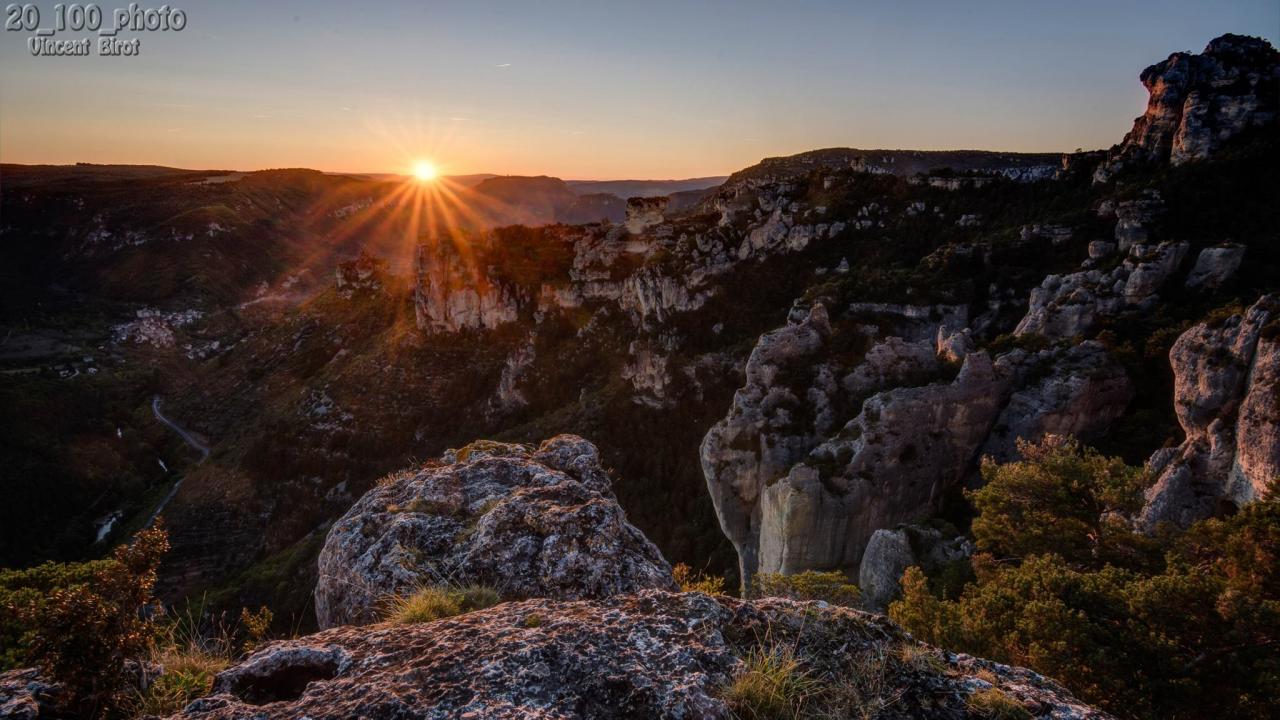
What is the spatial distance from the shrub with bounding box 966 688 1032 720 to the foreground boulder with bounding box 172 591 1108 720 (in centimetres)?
8

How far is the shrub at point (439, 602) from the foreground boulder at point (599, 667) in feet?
1.23

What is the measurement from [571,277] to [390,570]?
8243 centimetres

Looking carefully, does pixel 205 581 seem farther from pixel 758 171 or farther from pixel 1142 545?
pixel 758 171

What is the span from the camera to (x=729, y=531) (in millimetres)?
32375

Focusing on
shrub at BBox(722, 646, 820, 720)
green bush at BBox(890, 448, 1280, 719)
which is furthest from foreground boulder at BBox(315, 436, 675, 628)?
green bush at BBox(890, 448, 1280, 719)

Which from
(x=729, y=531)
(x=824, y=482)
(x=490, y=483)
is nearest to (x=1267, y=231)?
(x=824, y=482)

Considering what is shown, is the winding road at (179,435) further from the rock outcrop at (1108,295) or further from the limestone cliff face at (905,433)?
the rock outcrop at (1108,295)

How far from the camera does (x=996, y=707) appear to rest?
13.0 feet

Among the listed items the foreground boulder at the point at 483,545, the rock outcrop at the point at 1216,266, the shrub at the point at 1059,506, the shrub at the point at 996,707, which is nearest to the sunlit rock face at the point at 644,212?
the rock outcrop at the point at 1216,266

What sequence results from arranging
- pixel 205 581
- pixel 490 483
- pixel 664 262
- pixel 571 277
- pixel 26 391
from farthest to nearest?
pixel 26 391
pixel 571 277
pixel 664 262
pixel 205 581
pixel 490 483

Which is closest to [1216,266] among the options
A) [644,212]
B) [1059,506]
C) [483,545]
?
[1059,506]

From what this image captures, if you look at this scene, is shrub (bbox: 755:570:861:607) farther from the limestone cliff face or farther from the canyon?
the limestone cliff face

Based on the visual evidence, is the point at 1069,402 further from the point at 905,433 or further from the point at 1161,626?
the point at 1161,626

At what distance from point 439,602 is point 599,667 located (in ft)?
7.16
